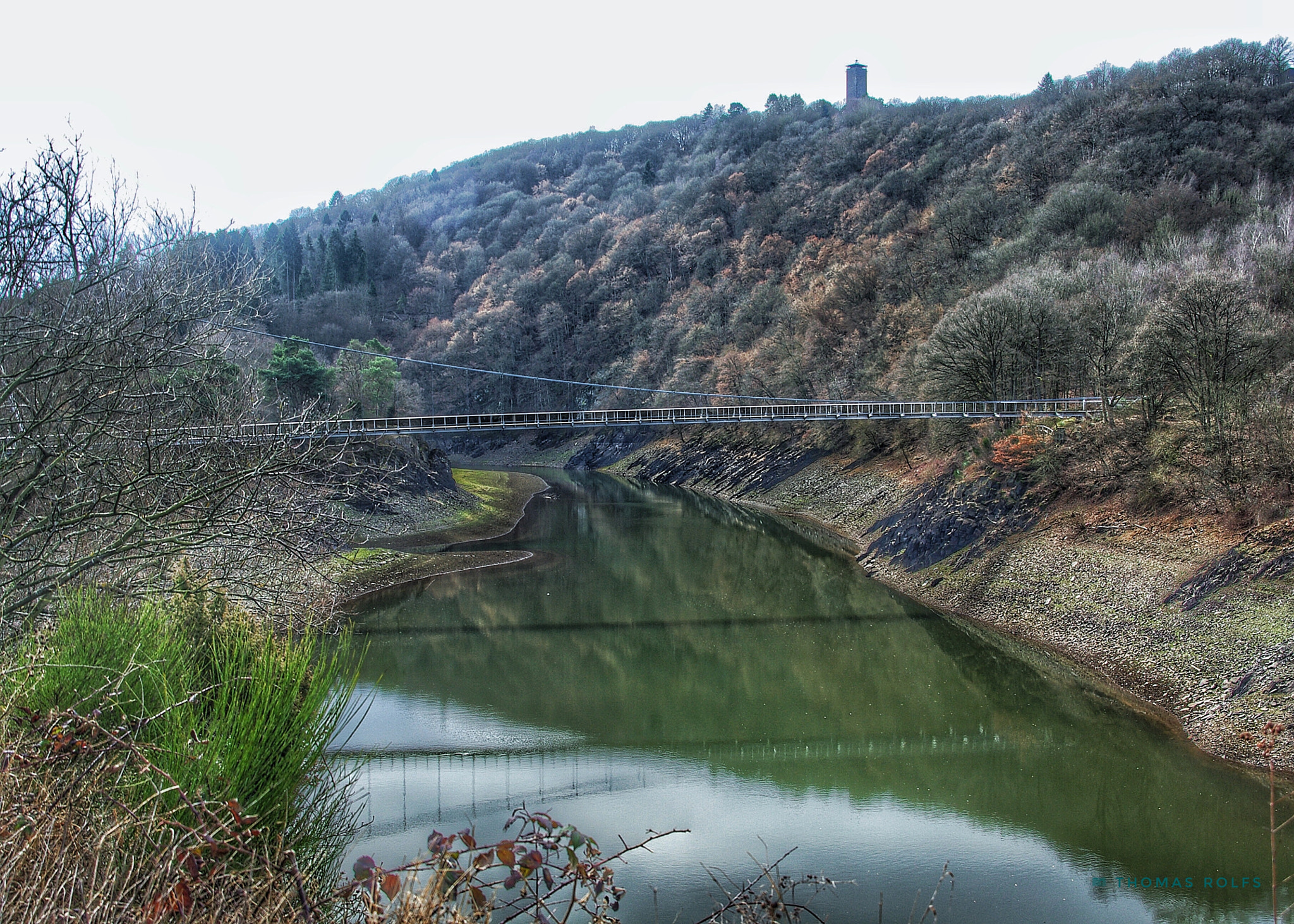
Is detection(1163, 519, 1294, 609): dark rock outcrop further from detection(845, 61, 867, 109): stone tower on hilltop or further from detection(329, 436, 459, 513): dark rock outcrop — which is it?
detection(845, 61, 867, 109): stone tower on hilltop

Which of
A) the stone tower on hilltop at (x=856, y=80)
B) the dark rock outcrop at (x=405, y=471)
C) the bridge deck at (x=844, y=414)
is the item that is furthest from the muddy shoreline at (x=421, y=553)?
the stone tower on hilltop at (x=856, y=80)

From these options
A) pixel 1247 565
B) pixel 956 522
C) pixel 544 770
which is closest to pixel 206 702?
pixel 544 770

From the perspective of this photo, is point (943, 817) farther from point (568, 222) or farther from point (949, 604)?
point (568, 222)

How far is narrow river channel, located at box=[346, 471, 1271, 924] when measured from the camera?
28.1ft

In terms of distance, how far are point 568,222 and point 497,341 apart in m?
15.4

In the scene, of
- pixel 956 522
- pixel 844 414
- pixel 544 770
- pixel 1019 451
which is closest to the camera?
pixel 544 770

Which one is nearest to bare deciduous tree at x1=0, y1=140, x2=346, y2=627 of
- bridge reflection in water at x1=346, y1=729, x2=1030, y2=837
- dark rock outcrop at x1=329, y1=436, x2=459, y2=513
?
bridge reflection in water at x1=346, y1=729, x2=1030, y2=837

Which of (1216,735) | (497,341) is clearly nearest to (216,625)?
(1216,735)

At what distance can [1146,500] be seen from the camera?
17.4 metres

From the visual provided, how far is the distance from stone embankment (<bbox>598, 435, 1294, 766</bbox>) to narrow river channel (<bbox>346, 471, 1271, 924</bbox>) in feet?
2.31

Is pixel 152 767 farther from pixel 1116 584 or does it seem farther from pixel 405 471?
pixel 405 471

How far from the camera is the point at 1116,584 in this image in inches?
621

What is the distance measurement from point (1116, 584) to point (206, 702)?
1563 centimetres

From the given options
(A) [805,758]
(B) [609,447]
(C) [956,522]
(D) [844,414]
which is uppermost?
(D) [844,414]
